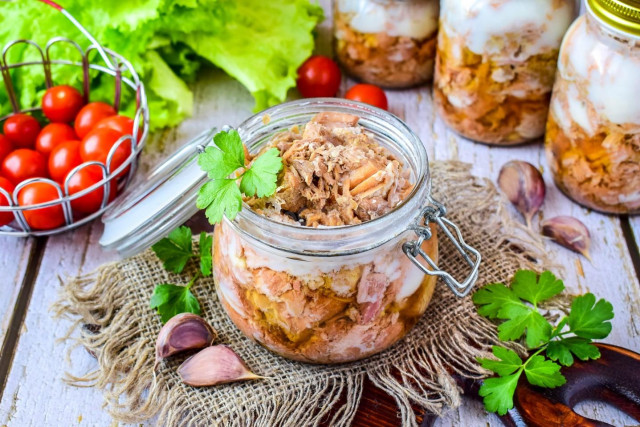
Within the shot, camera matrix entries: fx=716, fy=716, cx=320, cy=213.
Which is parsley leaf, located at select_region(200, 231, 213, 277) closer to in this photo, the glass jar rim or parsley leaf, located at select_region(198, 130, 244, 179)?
the glass jar rim

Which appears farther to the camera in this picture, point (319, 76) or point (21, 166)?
point (319, 76)

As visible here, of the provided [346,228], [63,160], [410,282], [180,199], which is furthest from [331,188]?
[63,160]

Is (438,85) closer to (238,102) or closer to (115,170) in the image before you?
(238,102)

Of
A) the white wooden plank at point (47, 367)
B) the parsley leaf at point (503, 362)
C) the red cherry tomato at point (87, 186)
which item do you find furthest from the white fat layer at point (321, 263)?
the red cherry tomato at point (87, 186)

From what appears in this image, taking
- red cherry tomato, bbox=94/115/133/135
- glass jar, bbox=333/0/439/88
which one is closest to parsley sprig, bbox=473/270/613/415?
glass jar, bbox=333/0/439/88

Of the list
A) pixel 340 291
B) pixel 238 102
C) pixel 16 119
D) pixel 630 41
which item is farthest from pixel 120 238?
pixel 630 41

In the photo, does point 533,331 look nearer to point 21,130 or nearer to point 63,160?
point 63,160
